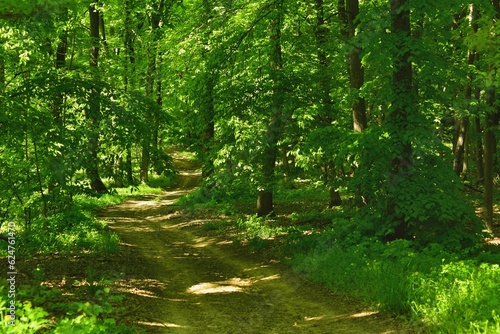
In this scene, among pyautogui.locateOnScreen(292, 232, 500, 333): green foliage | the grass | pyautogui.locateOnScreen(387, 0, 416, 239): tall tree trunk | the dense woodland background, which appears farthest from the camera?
pyautogui.locateOnScreen(387, 0, 416, 239): tall tree trunk

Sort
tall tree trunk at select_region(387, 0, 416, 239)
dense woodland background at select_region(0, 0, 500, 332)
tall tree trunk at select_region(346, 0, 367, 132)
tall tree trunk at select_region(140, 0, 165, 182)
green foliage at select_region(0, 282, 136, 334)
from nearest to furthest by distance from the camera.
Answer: green foliage at select_region(0, 282, 136, 334) → dense woodland background at select_region(0, 0, 500, 332) → tall tree trunk at select_region(387, 0, 416, 239) → tall tree trunk at select_region(140, 0, 165, 182) → tall tree trunk at select_region(346, 0, 367, 132)

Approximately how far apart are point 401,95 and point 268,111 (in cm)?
462

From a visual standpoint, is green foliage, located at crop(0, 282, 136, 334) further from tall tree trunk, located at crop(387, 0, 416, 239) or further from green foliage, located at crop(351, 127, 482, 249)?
tall tree trunk, located at crop(387, 0, 416, 239)

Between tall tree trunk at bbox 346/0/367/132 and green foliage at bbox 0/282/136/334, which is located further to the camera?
tall tree trunk at bbox 346/0/367/132

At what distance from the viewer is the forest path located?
26.3ft

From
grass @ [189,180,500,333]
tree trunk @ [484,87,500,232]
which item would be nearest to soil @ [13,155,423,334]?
grass @ [189,180,500,333]

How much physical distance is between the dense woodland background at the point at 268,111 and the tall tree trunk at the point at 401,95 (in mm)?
32

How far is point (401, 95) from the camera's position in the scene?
11.0m

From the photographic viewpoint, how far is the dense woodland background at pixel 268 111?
34.3 ft

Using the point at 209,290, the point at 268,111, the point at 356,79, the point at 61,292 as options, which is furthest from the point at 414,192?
the point at 61,292

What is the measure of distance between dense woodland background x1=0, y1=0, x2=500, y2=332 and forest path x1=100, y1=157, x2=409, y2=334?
2268 millimetres

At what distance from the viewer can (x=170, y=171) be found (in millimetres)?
11297

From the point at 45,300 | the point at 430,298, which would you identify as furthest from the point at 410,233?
the point at 45,300

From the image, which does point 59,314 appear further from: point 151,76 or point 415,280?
point 151,76
